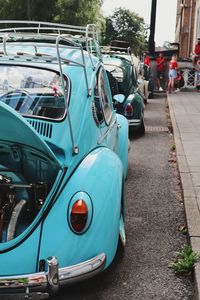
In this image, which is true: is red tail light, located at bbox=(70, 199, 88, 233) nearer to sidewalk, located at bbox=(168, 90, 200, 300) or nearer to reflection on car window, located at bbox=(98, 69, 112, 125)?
sidewalk, located at bbox=(168, 90, 200, 300)

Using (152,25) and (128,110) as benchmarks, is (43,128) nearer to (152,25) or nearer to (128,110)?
(128,110)

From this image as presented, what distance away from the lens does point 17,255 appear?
306cm

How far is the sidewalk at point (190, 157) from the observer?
444cm

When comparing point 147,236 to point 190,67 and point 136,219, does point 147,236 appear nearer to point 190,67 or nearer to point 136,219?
point 136,219

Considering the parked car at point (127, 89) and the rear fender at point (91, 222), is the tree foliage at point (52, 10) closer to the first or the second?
the parked car at point (127, 89)

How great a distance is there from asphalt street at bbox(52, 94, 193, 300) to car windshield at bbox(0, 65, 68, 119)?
138cm

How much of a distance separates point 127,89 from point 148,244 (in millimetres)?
6581

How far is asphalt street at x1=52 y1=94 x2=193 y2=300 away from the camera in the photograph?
138 inches

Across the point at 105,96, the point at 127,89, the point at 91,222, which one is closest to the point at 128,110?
the point at 127,89

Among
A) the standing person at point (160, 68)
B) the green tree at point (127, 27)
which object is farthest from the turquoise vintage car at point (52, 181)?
the green tree at point (127, 27)

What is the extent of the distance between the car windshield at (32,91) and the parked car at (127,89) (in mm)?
4755

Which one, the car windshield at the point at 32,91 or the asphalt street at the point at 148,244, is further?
the car windshield at the point at 32,91

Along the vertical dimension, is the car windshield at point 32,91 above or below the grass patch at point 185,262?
above

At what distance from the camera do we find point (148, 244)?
14.3 feet
